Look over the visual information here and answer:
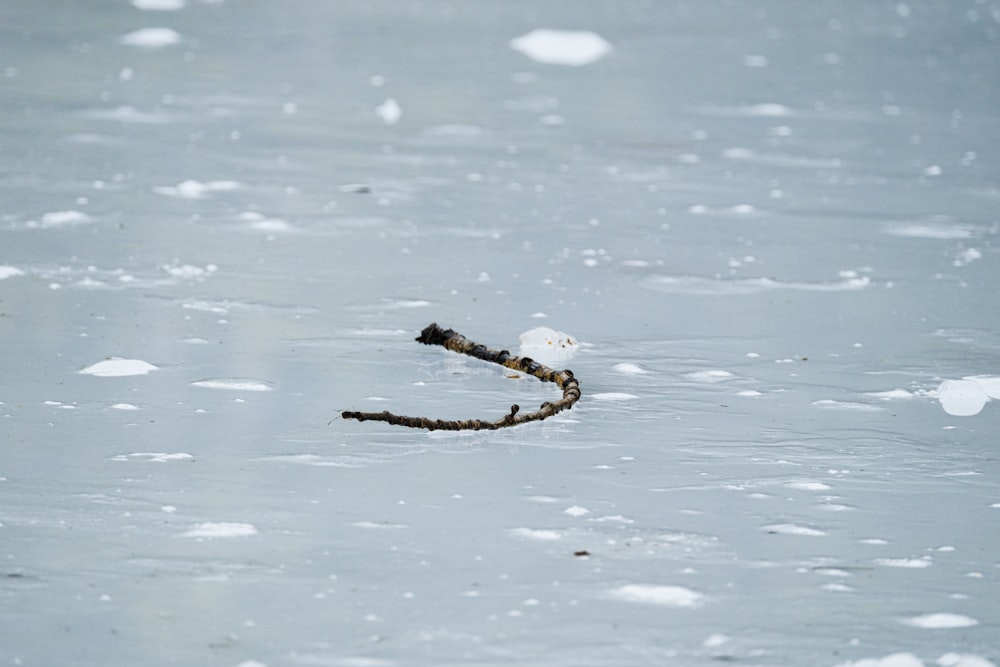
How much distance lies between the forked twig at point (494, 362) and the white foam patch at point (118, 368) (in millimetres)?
782

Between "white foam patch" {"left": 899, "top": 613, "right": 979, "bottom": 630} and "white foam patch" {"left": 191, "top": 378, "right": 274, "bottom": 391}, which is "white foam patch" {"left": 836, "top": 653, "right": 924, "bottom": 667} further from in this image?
"white foam patch" {"left": 191, "top": 378, "right": 274, "bottom": 391}

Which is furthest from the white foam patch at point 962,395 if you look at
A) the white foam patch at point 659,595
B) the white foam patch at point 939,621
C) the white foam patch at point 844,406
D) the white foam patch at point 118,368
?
the white foam patch at point 118,368

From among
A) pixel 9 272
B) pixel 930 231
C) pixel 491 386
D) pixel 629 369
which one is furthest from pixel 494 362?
pixel 930 231

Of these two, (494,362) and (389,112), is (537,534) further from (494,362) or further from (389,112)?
(389,112)

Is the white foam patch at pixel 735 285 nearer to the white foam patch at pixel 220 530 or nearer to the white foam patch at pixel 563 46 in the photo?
the white foam patch at pixel 220 530

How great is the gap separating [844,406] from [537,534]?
55.2 inches

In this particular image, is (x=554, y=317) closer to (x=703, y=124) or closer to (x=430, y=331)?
(x=430, y=331)

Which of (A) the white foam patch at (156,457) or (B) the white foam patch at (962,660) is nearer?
(B) the white foam patch at (962,660)

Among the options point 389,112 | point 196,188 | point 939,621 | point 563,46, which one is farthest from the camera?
point 563,46

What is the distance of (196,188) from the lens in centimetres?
771

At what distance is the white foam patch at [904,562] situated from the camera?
3.25m

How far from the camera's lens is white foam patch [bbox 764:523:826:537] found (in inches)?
134

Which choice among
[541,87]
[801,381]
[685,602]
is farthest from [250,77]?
[685,602]

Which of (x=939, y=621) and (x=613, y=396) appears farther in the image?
(x=613, y=396)
